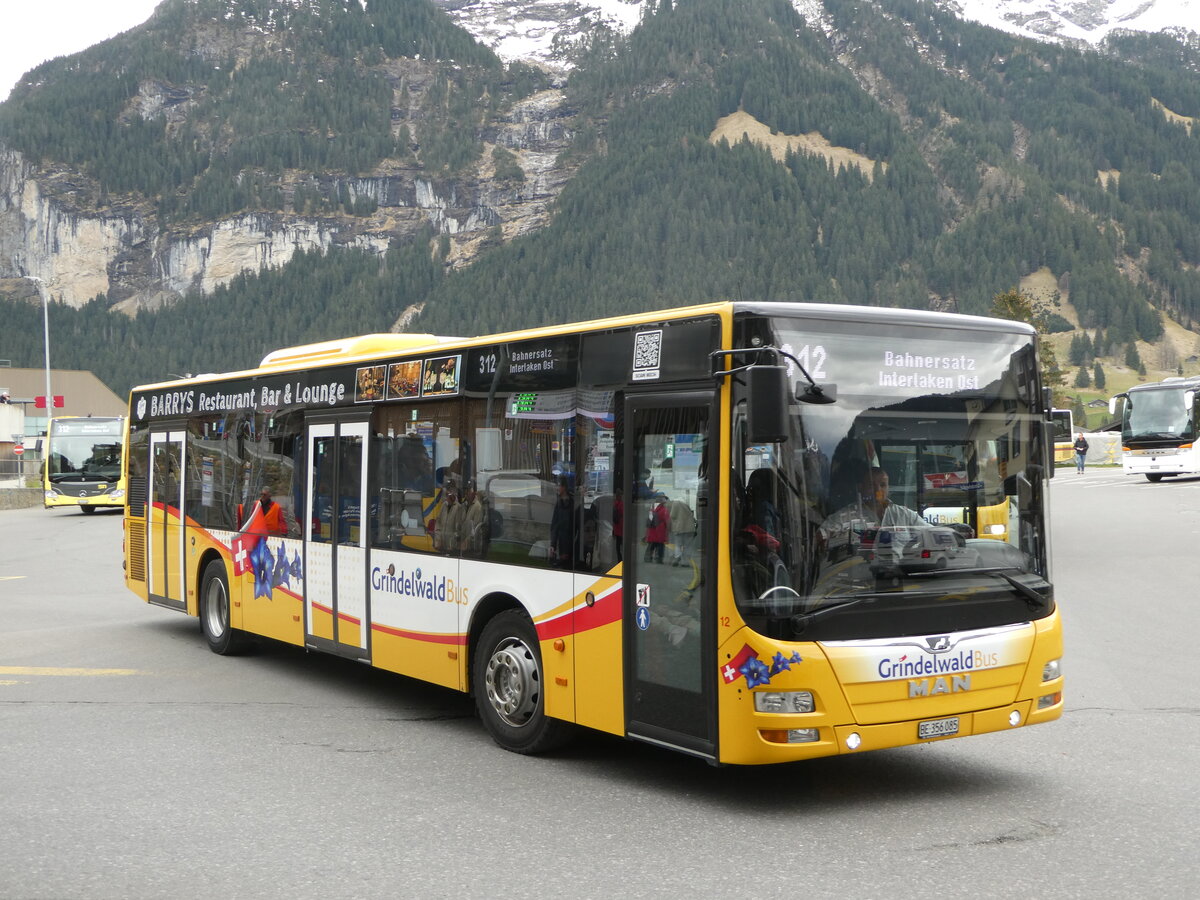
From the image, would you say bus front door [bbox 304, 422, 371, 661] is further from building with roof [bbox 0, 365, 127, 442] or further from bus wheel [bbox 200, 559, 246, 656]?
building with roof [bbox 0, 365, 127, 442]

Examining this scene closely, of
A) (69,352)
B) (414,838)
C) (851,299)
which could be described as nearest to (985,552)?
(414,838)


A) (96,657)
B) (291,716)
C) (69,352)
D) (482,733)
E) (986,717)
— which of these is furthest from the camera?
(69,352)

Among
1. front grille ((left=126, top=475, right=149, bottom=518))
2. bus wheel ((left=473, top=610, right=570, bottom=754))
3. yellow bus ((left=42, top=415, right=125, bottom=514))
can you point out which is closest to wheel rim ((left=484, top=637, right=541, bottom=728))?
bus wheel ((left=473, top=610, right=570, bottom=754))

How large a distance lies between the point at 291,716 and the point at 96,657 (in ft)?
11.5

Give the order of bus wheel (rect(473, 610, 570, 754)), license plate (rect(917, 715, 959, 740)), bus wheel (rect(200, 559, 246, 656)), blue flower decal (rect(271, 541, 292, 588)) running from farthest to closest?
bus wheel (rect(200, 559, 246, 656)) < blue flower decal (rect(271, 541, 292, 588)) < bus wheel (rect(473, 610, 570, 754)) < license plate (rect(917, 715, 959, 740))

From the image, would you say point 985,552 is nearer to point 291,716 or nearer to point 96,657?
point 291,716

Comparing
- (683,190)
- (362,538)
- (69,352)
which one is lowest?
A: (362,538)

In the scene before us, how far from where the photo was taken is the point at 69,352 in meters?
180

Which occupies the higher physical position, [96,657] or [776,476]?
[776,476]

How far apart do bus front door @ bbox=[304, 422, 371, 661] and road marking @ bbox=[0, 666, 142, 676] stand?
74.9 inches

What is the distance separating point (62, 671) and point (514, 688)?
4.88 metres

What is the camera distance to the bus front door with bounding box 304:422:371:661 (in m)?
9.27

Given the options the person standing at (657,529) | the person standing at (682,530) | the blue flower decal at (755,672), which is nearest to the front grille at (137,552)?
the person standing at (657,529)

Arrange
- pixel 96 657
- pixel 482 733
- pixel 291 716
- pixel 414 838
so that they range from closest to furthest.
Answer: pixel 414 838
pixel 482 733
pixel 291 716
pixel 96 657
